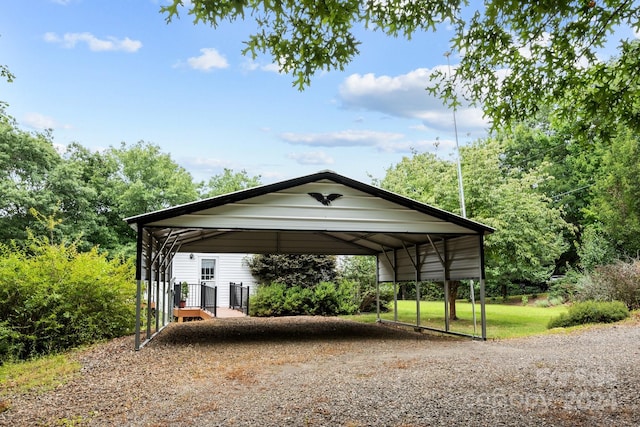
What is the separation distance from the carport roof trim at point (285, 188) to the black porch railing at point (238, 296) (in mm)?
11149

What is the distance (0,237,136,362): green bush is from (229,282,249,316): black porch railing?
890 cm

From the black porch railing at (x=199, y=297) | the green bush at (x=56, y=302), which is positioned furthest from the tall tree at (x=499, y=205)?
the green bush at (x=56, y=302)

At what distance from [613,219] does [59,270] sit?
24177 mm

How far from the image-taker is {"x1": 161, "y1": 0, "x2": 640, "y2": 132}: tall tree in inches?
229

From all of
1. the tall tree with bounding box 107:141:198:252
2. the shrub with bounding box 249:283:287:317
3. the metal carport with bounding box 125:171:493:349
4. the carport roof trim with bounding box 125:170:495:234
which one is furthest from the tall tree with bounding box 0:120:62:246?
the carport roof trim with bounding box 125:170:495:234

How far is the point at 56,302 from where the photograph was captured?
422 inches

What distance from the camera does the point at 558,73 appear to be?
712cm

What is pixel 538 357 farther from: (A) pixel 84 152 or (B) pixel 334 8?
(A) pixel 84 152

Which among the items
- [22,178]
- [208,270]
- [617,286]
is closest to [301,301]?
[208,270]

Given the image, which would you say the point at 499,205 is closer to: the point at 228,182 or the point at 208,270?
the point at 208,270

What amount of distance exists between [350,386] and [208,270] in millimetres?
19954

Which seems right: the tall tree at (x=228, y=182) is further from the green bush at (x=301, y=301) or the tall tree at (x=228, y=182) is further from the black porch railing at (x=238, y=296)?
the green bush at (x=301, y=301)

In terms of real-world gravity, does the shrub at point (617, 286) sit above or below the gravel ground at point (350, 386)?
above

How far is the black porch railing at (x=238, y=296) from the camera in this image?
20877mm
